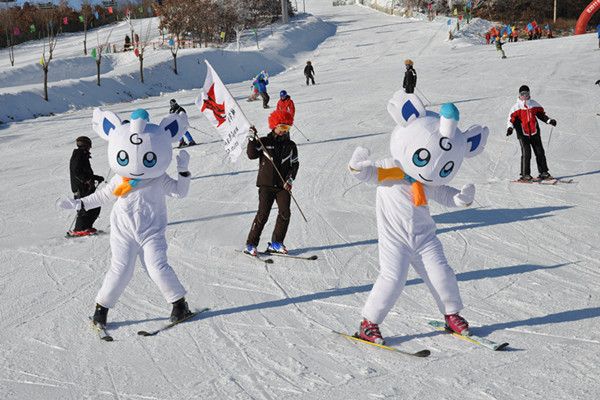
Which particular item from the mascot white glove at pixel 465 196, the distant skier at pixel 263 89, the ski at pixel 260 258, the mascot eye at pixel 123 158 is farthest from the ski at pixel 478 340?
the distant skier at pixel 263 89

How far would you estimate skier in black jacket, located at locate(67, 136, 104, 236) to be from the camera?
9719 mm

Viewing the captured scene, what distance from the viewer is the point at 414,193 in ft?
18.3

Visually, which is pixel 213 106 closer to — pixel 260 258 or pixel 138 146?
pixel 260 258

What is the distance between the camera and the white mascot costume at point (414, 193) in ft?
17.7

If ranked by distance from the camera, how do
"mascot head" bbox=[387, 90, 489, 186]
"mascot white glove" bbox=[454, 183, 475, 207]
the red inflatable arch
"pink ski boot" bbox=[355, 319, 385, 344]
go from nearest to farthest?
"mascot head" bbox=[387, 90, 489, 186]
"mascot white glove" bbox=[454, 183, 475, 207]
"pink ski boot" bbox=[355, 319, 385, 344]
the red inflatable arch

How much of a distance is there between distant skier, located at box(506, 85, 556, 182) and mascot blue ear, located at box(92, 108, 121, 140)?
765 centimetres

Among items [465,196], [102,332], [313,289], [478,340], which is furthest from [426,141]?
[102,332]

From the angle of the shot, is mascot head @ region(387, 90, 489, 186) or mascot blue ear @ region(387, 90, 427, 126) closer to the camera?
mascot head @ region(387, 90, 489, 186)

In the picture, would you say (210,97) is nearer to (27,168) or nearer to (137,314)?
(137,314)

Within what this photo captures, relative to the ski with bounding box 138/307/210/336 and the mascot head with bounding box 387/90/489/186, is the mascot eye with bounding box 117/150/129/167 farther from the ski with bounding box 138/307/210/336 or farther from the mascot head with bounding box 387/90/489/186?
the mascot head with bounding box 387/90/489/186

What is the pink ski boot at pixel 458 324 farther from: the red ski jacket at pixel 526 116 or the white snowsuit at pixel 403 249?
the red ski jacket at pixel 526 116

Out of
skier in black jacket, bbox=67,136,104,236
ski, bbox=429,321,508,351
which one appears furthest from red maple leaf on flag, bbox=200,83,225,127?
ski, bbox=429,321,508,351

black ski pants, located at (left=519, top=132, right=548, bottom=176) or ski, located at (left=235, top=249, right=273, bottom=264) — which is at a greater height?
black ski pants, located at (left=519, top=132, right=548, bottom=176)

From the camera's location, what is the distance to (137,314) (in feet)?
22.1
